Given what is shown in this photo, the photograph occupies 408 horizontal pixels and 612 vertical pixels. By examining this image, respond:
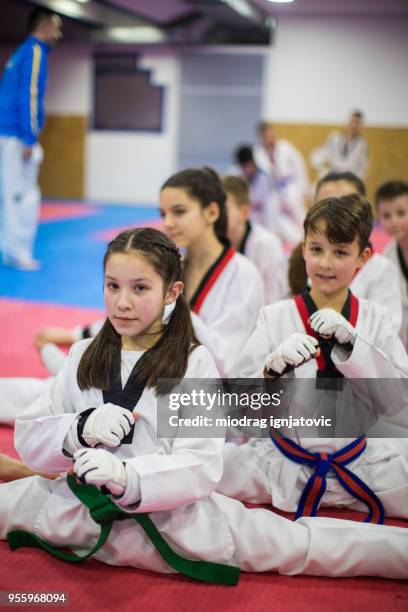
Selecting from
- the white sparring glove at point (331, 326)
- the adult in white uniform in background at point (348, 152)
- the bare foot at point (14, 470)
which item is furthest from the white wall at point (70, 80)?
the white sparring glove at point (331, 326)

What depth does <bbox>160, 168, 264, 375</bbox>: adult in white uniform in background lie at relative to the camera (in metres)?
3.54

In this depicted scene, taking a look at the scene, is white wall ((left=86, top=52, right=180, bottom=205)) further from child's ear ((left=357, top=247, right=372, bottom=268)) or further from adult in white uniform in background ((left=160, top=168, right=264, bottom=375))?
child's ear ((left=357, top=247, right=372, bottom=268))

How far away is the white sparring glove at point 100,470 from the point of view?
1.92 metres

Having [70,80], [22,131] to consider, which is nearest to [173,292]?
[22,131]

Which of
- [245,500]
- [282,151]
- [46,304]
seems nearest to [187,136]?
[282,151]

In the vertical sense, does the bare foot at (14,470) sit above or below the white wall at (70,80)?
below

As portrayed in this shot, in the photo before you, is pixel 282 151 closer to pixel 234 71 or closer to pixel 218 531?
pixel 234 71

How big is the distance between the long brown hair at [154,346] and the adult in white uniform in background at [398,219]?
7.20ft

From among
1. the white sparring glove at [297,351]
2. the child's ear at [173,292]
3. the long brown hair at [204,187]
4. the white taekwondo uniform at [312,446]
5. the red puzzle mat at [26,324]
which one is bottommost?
the red puzzle mat at [26,324]

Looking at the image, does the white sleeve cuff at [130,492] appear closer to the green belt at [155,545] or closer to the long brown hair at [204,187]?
the green belt at [155,545]

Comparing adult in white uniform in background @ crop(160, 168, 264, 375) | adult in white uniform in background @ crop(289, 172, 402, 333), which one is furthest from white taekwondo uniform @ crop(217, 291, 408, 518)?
adult in white uniform in background @ crop(160, 168, 264, 375)

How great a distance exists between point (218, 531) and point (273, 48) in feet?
50.0

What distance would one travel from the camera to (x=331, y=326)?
7.65ft

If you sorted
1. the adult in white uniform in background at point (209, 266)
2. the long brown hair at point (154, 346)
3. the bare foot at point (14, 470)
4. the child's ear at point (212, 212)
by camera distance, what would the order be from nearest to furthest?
the long brown hair at point (154, 346) → the bare foot at point (14, 470) → the adult in white uniform in background at point (209, 266) → the child's ear at point (212, 212)
